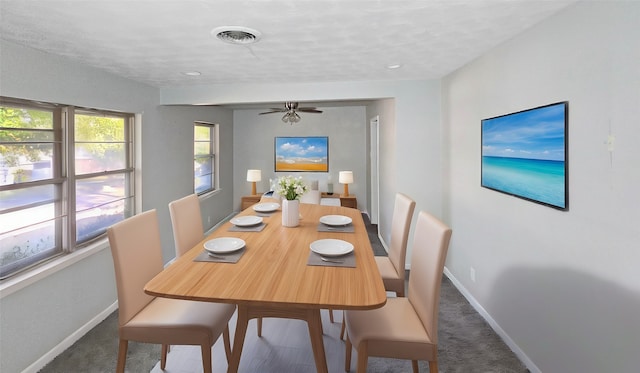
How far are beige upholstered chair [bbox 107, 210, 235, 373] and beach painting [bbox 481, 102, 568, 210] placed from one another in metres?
2.00

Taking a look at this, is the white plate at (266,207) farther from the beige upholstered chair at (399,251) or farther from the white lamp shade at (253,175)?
the white lamp shade at (253,175)

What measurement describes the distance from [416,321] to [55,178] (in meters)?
2.81

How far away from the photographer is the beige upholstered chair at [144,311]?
1668mm

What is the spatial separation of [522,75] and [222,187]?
210 inches

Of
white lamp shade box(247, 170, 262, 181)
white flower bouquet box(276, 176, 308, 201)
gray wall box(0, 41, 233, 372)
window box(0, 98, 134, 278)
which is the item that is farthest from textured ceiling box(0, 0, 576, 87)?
white lamp shade box(247, 170, 262, 181)

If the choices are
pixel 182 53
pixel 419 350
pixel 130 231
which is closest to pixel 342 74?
pixel 182 53

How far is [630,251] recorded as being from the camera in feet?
4.59

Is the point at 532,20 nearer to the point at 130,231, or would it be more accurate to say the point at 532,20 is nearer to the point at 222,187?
the point at 130,231

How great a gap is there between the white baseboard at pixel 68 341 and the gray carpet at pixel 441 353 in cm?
3

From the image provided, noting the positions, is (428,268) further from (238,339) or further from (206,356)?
(206,356)

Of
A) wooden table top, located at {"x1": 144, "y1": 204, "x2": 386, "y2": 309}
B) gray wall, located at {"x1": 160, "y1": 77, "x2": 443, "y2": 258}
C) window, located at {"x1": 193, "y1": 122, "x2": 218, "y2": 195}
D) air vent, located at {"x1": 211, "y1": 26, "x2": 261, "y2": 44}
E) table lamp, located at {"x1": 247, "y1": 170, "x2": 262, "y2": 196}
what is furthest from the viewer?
table lamp, located at {"x1": 247, "y1": 170, "x2": 262, "y2": 196}

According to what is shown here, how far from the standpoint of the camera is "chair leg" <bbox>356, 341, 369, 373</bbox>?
155cm

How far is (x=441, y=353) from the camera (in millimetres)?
2266

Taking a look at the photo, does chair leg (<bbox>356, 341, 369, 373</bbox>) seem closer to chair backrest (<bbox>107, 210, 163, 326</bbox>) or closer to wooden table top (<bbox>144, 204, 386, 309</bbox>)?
wooden table top (<bbox>144, 204, 386, 309</bbox>)
